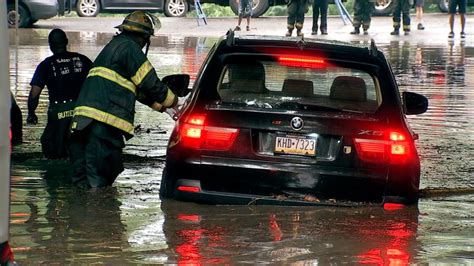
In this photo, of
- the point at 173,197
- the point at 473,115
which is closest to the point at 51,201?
the point at 173,197

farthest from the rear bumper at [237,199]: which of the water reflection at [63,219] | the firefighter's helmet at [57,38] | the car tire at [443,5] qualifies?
the car tire at [443,5]

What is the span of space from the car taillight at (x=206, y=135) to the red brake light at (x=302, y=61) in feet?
2.26

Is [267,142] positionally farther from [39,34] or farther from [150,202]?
[39,34]

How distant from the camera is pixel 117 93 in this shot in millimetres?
10141

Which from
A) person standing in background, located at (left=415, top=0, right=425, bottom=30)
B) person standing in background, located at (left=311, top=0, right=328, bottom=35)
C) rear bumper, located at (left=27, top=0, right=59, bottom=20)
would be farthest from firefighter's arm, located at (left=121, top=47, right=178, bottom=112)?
person standing in background, located at (left=415, top=0, right=425, bottom=30)

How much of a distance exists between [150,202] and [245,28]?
23685 mm

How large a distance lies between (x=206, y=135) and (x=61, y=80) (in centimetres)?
323

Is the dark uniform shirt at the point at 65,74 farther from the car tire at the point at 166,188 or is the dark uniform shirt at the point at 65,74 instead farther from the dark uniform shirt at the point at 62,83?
the car tire at the point at 166,188

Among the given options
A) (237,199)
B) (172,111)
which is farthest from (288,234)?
(172,111)

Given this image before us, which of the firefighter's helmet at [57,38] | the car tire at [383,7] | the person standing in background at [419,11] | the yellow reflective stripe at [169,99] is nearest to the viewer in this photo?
the yellow reflective stripe at [169,99]

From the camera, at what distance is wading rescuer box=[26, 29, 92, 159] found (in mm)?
11812

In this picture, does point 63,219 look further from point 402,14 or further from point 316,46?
point 402,14

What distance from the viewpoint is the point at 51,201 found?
400 inches

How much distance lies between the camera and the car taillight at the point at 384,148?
887cm
